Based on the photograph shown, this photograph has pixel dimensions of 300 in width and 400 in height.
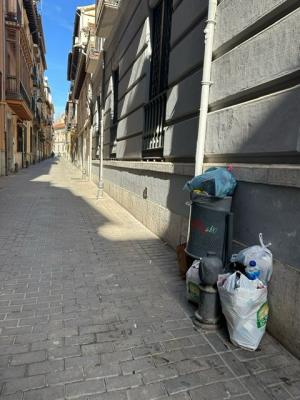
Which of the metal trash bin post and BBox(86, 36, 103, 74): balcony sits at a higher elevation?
BBox(86, 36, 103, 74): balcony

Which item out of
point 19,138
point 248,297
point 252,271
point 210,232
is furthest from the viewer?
point 19,138

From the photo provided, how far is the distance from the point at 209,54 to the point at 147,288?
9.08 ft

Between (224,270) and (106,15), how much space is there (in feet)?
31.0

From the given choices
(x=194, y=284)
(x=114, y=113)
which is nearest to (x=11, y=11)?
(x=114, y=113)

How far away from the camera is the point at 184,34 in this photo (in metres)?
4.68

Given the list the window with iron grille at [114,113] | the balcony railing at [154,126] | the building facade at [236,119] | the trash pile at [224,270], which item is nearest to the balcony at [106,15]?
the window with iron grille at [114,113]

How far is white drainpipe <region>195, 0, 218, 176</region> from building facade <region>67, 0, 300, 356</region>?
0.07 metres

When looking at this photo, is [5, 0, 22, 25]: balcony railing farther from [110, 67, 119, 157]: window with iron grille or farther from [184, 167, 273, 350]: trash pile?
[184, 167, 273, 350]: trash pile

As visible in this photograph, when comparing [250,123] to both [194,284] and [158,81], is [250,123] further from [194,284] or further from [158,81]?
[158,81]

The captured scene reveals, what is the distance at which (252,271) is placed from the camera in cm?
253

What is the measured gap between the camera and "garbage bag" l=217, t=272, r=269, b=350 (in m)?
2.42

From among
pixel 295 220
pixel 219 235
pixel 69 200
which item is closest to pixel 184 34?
pixel 219 235

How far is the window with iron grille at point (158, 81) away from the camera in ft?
18.9

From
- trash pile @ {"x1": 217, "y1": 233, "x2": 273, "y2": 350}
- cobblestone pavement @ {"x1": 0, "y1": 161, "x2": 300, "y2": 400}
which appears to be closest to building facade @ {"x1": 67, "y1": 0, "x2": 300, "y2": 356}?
trash pile @ {"x1": 217, "y1": 233, "x2": 273, "y2": 350}
